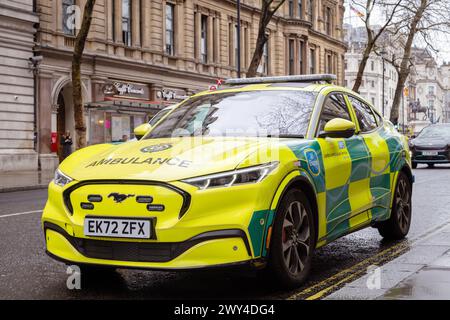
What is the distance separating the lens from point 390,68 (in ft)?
398

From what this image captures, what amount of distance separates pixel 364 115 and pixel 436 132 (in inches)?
793

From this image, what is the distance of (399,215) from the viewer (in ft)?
24.4

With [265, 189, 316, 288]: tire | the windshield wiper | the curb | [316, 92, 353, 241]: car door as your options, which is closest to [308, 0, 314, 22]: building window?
the curb

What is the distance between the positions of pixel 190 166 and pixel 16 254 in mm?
2934

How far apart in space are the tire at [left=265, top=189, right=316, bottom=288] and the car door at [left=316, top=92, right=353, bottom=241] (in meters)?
0.45

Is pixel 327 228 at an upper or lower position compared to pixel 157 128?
lower

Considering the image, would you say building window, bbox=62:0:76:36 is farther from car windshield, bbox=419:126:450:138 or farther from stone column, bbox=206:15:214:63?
car windshield, bbox=419:126:450:138

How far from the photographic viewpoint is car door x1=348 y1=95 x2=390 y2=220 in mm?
6535

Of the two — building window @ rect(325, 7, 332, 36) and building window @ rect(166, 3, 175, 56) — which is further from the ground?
building window @ rect(325, 7, 332, 36)

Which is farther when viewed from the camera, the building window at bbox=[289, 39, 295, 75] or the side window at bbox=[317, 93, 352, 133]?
the building window at bbox=[289, 39, 295, 75]

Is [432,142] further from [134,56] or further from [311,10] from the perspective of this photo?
[311,10]

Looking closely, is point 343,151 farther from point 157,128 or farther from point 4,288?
point 4,288

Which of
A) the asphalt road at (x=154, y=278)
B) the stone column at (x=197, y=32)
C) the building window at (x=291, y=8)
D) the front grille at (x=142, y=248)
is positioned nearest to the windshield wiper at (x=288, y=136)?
the asphalt road at (x=154, y=278)

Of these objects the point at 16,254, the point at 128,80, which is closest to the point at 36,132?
the point at 128,80
